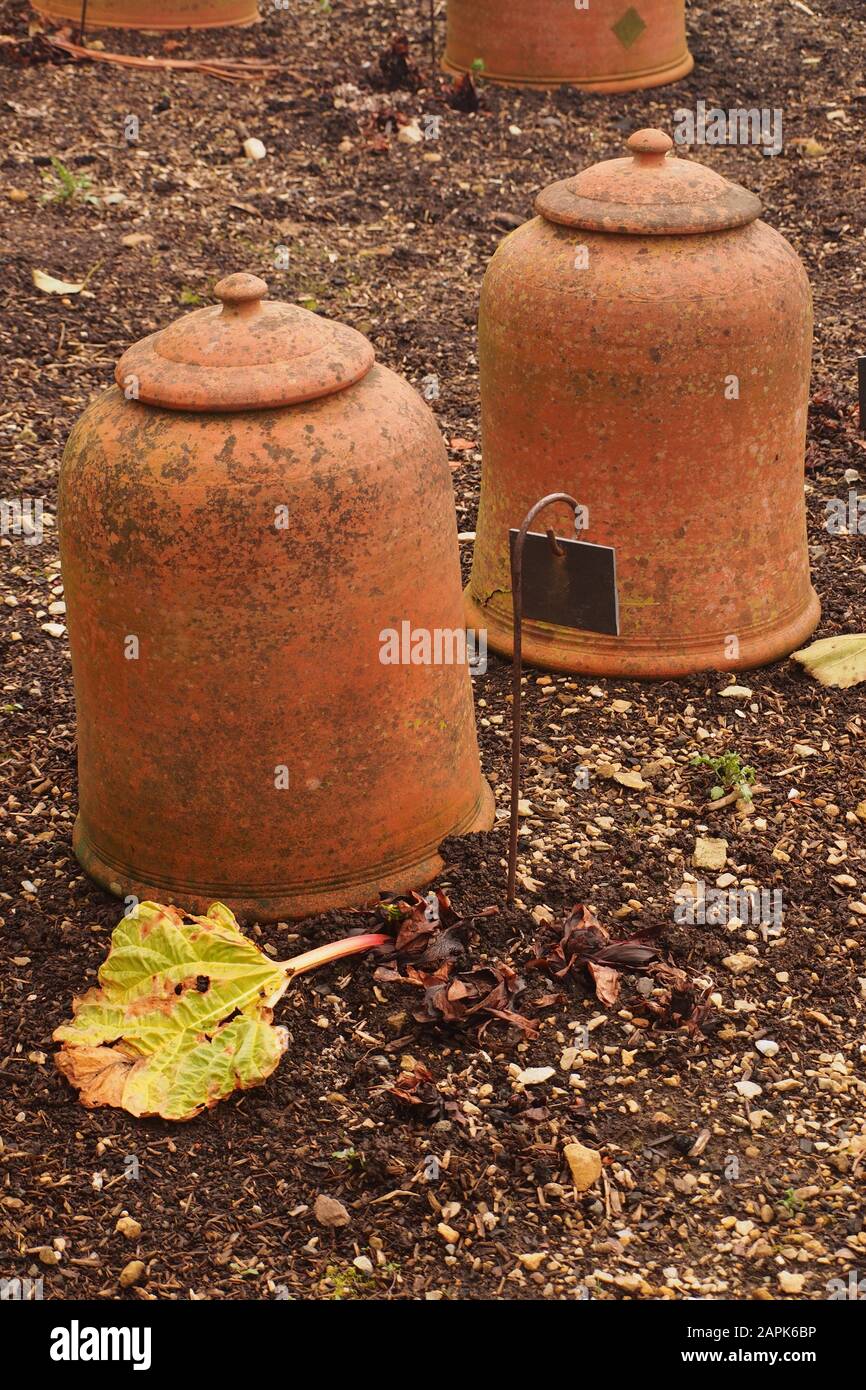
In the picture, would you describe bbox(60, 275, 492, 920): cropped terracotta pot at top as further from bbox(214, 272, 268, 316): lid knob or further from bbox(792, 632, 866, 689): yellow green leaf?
bbox(792, 632, 866, 689): yellow green leaf

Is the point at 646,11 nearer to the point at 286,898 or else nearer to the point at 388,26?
the point at 388,26

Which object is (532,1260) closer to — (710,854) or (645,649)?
(710,854)

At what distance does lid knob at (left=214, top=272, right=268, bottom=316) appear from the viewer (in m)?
3.21

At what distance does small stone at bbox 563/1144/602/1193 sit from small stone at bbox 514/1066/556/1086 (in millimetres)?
188

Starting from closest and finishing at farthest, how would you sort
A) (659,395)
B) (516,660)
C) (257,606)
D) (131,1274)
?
1. (131,1274)
2. (257,606)
3. (516,660)
4. (659,395)

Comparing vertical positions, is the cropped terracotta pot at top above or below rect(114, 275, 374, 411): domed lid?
below

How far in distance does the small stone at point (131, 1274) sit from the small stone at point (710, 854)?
5.44 ft

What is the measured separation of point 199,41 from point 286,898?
25.0 ft

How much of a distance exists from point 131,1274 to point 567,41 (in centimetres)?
794

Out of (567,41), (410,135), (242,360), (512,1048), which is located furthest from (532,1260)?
(567,41)

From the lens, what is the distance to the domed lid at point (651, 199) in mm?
4105

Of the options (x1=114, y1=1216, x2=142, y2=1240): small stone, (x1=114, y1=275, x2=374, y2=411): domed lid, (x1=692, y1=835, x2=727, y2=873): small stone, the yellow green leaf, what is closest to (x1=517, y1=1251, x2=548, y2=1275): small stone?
(x1=114, y1=1216, x2=142, y2=1240): small stone

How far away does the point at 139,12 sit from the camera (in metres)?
9.34

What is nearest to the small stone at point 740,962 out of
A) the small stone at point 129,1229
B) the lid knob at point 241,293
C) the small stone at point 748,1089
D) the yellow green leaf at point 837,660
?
the small stone at point 748,1089
